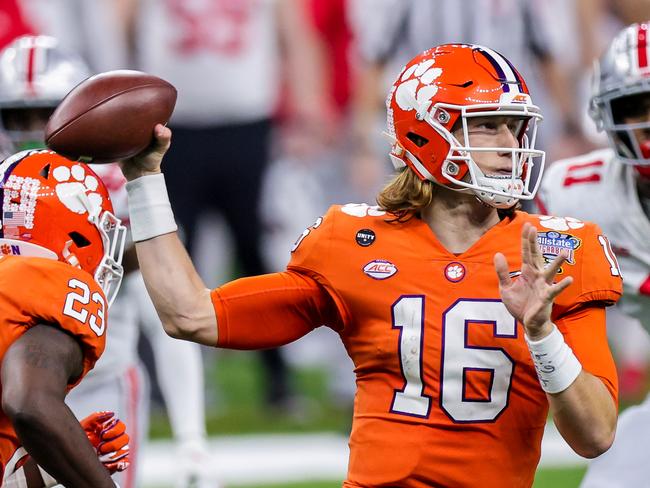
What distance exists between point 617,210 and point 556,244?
35.2 inches

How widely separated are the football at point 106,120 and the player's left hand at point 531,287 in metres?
0.76

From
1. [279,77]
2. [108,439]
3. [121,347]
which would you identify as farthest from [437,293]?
[279,77]

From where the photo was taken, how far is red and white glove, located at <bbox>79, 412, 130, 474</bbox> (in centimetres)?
278

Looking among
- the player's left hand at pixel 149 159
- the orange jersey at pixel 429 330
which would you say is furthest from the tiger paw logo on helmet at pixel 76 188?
the orange jersey at pixel 429 330

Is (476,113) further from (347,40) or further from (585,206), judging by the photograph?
(347,40)

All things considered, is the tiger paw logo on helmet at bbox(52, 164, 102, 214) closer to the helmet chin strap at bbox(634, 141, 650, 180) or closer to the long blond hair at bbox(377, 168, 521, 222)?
the long blond hair at bbox(377, 168, 521, 222)

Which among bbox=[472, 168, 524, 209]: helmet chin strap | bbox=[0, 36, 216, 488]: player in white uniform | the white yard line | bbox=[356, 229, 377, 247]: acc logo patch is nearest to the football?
bbox=[356, 229, 377, 247]: acc logo patch

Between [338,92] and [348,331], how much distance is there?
478 centimetres

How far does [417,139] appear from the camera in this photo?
2.90 m

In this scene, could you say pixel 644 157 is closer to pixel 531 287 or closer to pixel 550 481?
pixel 531 287

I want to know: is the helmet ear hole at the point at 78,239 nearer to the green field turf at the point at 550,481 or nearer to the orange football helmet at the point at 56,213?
the orange football helmet at the point at 56,213

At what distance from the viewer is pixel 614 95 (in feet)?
11.8

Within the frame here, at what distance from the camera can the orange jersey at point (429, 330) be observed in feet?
9.00

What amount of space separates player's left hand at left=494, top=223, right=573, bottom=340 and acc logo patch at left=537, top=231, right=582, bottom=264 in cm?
19
